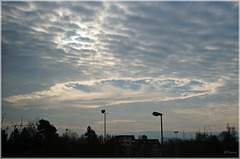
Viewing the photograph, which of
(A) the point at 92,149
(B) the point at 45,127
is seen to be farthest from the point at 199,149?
(B) the point at 45,127

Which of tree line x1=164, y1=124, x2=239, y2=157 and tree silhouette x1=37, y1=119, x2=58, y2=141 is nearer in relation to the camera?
tree line x1=164, y1=124, x2=239, y2=157

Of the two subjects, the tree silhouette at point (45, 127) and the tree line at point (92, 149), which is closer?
the tree line at point (92, 149)

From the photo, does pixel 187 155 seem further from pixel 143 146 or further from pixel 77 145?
pixel 77 145

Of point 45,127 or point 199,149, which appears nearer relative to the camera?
point 199,149

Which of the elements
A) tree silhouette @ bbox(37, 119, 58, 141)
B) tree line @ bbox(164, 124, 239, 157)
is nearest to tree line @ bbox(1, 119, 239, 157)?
tree line @ bbox(164, 124, 239, 157)

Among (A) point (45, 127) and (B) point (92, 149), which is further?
(A) point (45, 127)

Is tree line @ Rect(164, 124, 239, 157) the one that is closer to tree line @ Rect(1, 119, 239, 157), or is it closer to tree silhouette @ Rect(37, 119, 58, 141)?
tree line @ Rect(1, 119, 239, 157)

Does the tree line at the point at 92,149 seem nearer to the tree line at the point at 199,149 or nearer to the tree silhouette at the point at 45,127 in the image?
the tree line at the point at 199,149

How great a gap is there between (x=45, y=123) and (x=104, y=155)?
79.7 ft

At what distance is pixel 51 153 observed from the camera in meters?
27.2

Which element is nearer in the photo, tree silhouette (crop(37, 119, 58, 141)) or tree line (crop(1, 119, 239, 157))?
tree line (crop(1, 119, 239, 157))

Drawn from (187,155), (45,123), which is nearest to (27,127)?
(45,123)

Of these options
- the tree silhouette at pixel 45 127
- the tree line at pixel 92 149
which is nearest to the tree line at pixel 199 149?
the tree line at pixel 92 149

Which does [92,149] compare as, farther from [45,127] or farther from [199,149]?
[45,127]
